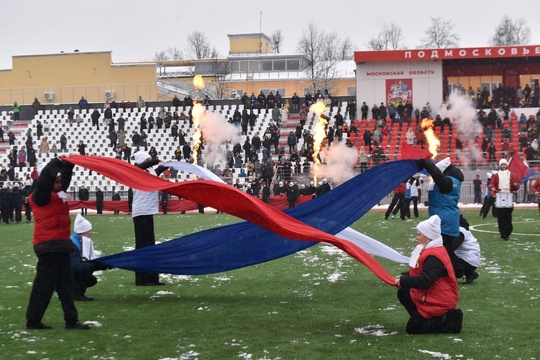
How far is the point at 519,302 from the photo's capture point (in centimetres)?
1034

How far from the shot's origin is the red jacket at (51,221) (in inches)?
364

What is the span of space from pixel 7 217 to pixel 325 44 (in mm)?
54721

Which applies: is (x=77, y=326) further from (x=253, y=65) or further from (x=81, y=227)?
(x=253, y=65)

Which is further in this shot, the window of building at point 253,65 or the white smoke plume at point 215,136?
the window of building at point 253,65

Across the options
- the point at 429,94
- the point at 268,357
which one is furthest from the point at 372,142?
the point at 268,357

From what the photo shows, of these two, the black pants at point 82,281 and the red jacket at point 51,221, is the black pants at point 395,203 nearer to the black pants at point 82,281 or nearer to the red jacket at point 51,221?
the black pants at point 82,281

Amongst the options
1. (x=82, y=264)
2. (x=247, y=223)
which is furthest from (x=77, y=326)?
(x=247, y=223)

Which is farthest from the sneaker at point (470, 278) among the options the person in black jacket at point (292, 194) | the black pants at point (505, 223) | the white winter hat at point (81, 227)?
the person in black jacket at point (292, 194)

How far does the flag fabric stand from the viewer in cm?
922

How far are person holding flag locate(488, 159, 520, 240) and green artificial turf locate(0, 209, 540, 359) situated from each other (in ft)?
→ 8.21

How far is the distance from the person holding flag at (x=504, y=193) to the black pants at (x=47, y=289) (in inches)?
439

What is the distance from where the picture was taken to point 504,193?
1805 cm

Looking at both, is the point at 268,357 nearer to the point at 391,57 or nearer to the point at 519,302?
the point at 519,302

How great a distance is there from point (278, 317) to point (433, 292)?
201 centimetres
